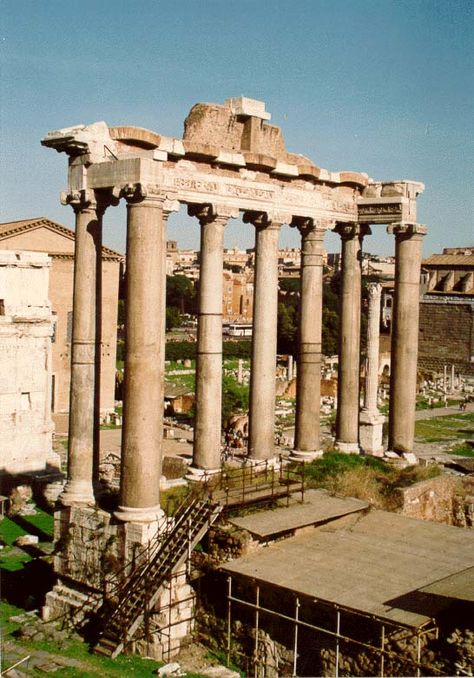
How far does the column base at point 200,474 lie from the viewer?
16.1 meters

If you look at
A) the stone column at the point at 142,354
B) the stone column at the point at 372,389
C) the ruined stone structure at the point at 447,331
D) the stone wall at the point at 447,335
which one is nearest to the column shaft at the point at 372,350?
the stone column at the point at 372,389

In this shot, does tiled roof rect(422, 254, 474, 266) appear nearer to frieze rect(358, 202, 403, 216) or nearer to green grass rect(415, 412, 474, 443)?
green grass rect(415, 412, 474, 443)

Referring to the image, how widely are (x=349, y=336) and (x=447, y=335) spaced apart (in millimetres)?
55973

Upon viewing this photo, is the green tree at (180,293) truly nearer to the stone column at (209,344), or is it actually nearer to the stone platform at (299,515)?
the stone column at (209,344)

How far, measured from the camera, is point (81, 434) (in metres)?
14.7

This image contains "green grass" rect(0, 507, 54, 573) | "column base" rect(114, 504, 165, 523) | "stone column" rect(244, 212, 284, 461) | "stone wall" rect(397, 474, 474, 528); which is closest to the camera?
"column base" rect(114, 504, 165, 523)

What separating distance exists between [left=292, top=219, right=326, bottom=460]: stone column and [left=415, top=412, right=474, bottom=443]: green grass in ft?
67.6

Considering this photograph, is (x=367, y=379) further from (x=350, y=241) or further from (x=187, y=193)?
(x=187, y=193)

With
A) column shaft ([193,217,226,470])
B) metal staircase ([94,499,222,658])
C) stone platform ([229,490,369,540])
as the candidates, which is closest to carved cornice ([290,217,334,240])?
column shaft ([193,217,226,470])

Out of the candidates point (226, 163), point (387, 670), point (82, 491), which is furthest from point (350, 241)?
point (387, 670)

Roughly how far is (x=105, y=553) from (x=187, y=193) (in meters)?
6.09

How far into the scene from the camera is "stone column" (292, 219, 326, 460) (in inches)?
711

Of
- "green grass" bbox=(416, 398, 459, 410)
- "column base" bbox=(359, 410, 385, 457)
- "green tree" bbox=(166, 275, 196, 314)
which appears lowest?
"green grass" bbox=(416, 398, 459, 410)

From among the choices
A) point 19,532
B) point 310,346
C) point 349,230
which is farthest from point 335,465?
point 19,532
